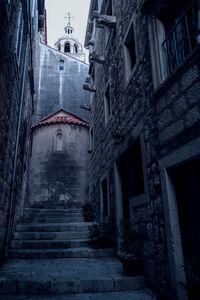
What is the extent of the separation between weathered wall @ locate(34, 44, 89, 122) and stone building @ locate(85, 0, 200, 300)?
983 centimetres

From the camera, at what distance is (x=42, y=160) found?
11.2 meters

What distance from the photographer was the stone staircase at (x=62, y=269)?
3188 millimetres

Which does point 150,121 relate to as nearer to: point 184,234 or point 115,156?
point 184,234

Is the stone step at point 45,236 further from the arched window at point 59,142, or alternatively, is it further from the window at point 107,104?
the arched window at point 59,142

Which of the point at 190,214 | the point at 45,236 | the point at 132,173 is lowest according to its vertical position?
the point at 45,236

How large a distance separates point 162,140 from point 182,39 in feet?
4.67

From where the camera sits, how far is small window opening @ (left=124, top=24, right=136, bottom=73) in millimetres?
5085

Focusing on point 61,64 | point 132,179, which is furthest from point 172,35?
point 61,64

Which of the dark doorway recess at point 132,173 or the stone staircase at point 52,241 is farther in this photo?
the stone staircase at point 52,241

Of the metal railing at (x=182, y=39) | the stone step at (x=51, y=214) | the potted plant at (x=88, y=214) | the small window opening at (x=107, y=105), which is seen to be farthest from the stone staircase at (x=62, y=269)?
the small window opening at (x=107, y=105)

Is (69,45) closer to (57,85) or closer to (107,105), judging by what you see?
(57,85)

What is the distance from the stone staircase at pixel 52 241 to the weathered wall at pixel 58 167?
118 inches

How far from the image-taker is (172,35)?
3357mm

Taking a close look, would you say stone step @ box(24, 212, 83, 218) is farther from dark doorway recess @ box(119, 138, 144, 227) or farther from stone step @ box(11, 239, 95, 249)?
dark doorway recess @ box(119, 138, 144, 227)
